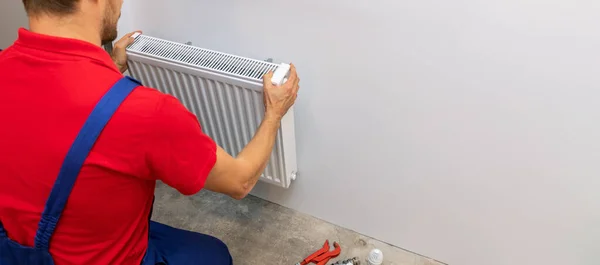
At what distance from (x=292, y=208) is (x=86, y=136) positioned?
108 cm

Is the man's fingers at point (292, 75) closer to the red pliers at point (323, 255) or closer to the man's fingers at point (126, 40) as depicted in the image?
the man's fingers at point (126, 40)

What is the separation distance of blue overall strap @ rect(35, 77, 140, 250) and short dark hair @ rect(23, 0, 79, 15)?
0.51ft

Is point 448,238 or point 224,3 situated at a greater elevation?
point 224,3

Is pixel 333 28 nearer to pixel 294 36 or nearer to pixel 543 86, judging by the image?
pixel 294 36

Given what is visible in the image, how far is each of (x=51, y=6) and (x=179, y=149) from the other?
33 cm

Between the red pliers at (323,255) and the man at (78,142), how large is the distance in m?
0.69

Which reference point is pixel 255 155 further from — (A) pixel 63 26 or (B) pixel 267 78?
(A) pixel 63 26

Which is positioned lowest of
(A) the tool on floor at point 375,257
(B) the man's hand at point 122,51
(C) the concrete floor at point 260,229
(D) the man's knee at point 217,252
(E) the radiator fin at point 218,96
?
(C) the concrete floor at point 260,229

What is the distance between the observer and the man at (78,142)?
0.77 meters

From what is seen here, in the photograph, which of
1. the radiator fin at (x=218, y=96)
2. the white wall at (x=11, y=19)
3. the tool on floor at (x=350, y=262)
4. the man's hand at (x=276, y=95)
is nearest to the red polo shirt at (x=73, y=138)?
the man's hand at (x=276, y=95)

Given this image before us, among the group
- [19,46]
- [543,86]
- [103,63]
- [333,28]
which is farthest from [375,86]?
[19,46]

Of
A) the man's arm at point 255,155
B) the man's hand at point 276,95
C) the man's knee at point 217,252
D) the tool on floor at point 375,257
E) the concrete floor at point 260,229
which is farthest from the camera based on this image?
the concrete floor at point 260,229

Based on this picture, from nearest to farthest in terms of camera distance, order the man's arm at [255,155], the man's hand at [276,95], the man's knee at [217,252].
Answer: the man's arm at [255,155] → the man's hand at [276,95] → the man's knee at [217,252]

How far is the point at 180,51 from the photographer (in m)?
1.30
